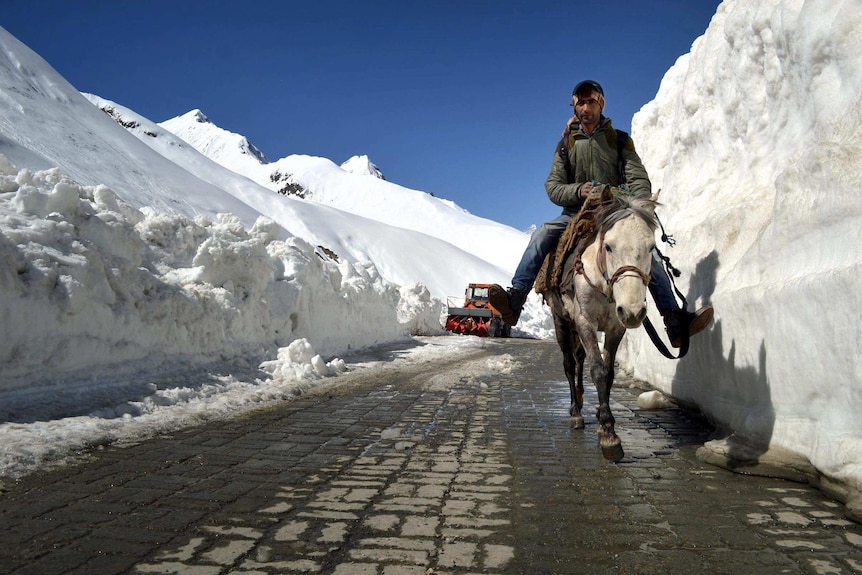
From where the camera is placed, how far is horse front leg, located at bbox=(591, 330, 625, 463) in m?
4.16

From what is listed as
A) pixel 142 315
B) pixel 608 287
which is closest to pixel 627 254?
pixel 608 287

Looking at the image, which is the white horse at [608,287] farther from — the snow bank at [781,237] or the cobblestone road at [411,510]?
the snow bank at [781,237]

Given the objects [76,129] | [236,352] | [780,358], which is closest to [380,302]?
[236,352]

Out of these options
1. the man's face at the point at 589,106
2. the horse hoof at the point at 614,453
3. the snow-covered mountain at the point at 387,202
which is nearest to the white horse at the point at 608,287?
the horse hoof at the point at 614,453

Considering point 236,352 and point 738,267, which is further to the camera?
point 236,352

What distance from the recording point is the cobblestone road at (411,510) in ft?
7.98

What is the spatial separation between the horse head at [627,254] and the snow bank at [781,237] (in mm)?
924

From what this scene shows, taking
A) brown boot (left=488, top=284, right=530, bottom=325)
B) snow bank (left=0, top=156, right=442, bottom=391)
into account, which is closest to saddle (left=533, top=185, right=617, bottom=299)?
brown boot (left=488, top=284, right=530, bottom=325)

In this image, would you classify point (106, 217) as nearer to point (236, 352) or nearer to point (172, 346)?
point (172, 346)

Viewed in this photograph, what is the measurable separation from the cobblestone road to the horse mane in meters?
1.82

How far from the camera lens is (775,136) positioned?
5156 mm

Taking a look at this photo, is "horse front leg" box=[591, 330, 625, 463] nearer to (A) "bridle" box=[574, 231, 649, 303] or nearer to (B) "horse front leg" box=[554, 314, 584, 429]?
(A) "bridle" box=[574, 231, 649, 303]

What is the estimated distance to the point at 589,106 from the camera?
5.57m

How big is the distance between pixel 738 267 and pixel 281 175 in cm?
14206
